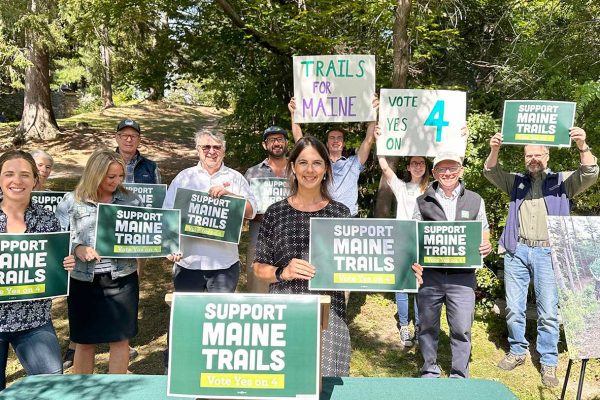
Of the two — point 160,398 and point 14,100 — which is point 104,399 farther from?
point 14,100

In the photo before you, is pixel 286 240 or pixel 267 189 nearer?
pixel 286 240

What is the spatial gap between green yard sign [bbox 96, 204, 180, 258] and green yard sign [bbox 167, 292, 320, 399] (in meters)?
2.02

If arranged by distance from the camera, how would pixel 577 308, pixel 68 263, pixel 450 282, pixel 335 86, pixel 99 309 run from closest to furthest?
pixel 68 263, pixel 577 308, pixel 99 309, pixel 450 282, pixel 335 86

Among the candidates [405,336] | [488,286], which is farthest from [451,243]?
[488,286]

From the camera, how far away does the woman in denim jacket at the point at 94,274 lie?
4027mm

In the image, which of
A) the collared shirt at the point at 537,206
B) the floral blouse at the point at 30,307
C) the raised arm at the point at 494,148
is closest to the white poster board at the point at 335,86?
the raised arm at the point at 494,148

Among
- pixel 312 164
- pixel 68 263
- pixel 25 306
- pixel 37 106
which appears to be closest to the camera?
pixel 312 164

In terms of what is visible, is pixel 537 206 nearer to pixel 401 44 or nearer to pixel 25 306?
pixel 401 44

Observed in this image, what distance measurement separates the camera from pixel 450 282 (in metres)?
4.34

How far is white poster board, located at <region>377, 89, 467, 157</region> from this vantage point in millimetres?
5191

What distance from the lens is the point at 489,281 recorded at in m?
6.67

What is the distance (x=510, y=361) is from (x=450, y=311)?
1.55 meters

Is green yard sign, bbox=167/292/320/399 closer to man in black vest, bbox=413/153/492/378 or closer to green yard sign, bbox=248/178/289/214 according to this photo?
man in black vest, bbox=413/153/492/378

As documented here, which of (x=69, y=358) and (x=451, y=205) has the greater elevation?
(x=451, y=205)
